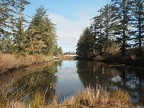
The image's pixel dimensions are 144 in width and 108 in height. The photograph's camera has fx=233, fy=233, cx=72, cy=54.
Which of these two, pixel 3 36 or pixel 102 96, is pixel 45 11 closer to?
pixel 3 36

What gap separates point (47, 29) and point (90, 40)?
13.9m

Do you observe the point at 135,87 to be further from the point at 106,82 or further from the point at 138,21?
the point at 138,21

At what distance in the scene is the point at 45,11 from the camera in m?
56.6

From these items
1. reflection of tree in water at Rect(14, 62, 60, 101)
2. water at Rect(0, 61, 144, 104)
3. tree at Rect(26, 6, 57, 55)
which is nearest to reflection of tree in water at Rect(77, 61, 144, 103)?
water at Rect(0, 61, 144, 104)

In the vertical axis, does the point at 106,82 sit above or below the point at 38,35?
below

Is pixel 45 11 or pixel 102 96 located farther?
pixel 45 11

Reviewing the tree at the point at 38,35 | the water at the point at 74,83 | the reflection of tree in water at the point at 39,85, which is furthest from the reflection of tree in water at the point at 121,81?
the tree at the point at 38,35

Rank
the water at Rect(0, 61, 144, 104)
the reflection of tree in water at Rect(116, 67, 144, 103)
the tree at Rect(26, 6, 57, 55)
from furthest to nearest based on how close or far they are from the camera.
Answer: the tree at Rect(26, 6, 57, 55) → the water at Rect(0, 61, 144, 104) → the reflection of tree in water at Rect(116, 67, 144, 103)

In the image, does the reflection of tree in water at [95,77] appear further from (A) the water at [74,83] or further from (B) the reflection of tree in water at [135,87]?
(B) the reflection of tree in water at [135,87]

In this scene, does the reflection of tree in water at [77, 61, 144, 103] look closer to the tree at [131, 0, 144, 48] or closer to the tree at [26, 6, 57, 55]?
the tree at [131, 0, 144, 48]

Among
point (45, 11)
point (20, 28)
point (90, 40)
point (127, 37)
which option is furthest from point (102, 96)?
point (90, 40)

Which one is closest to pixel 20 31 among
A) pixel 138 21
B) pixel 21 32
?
pixel 21 32

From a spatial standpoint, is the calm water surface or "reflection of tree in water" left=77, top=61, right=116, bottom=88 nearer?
the calm water surface

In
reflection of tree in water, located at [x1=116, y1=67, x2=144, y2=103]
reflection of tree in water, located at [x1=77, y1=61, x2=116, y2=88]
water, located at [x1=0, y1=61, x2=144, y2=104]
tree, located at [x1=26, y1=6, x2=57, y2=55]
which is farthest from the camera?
tree, located at [x1=26, y1=6, x2=57, y2=55]
